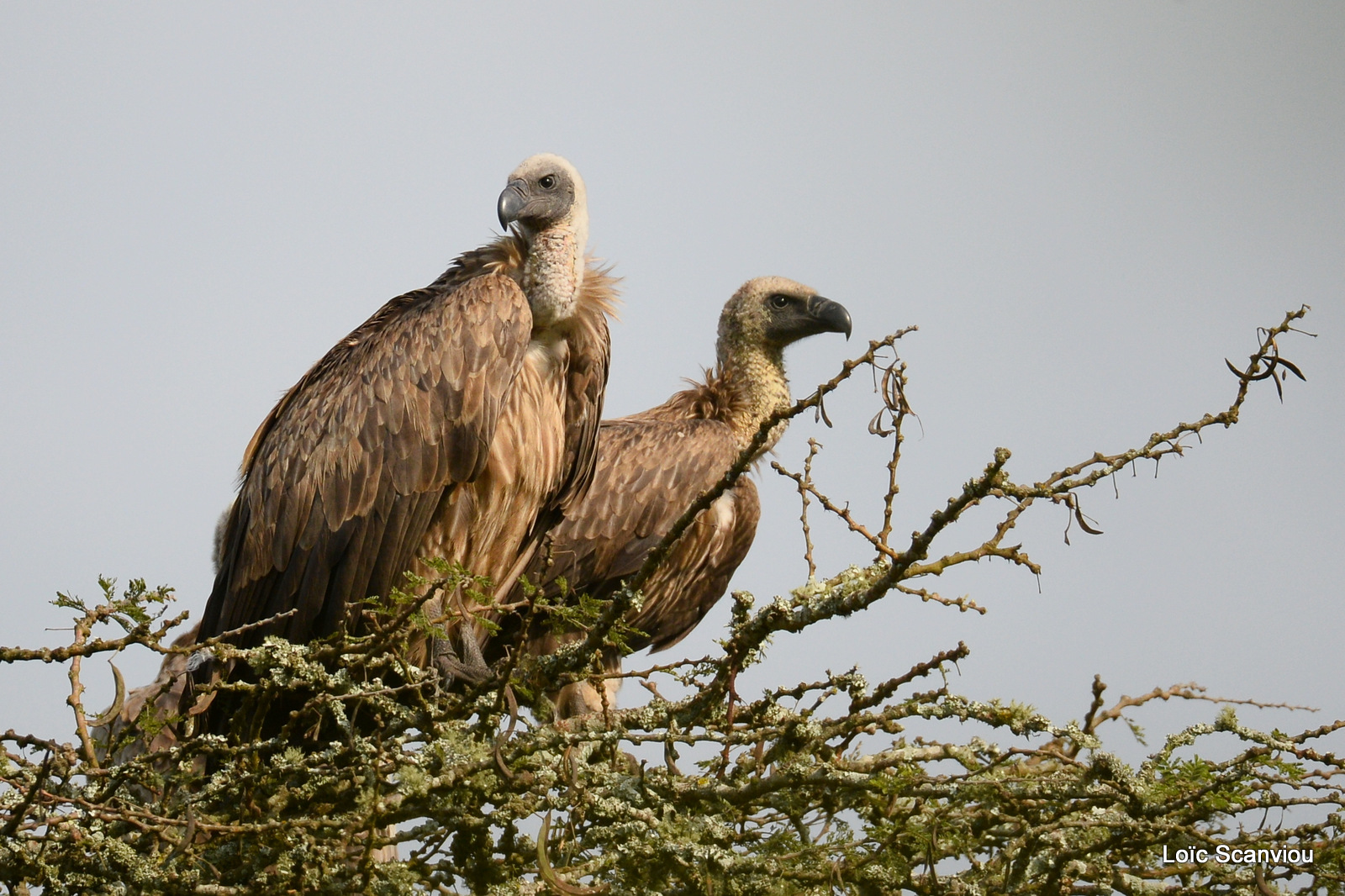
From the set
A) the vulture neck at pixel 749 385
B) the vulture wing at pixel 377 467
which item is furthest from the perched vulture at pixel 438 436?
the vulture neck at pixel 749 385

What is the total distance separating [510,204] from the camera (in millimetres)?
5359

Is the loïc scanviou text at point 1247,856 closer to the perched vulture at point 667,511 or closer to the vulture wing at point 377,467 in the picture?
the vulture wing at point 377,467

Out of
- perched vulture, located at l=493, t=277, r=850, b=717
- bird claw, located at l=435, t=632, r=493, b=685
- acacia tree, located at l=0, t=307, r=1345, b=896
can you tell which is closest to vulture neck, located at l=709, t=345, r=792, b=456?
perched vulture, located at l=493, t=277, r=850, b=717

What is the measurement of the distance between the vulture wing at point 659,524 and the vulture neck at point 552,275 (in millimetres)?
1333

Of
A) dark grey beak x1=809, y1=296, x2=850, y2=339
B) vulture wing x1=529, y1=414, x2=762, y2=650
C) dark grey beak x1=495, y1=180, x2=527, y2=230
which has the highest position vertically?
dark grey beak x1=809, y1=296, x2=850, y2=339

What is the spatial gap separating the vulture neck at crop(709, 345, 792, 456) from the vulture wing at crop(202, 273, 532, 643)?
2253mm

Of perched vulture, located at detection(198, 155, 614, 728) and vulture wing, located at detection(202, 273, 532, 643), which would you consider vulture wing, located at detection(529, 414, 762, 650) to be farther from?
vulture wing, located at detection(202, 273, 532, 643)

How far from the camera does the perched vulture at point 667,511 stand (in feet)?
20.6

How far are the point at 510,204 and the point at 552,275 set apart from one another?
41cm

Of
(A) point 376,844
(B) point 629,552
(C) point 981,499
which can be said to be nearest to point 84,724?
(A) point 376,844

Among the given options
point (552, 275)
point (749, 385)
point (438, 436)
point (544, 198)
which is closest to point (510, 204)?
point (544, 198)

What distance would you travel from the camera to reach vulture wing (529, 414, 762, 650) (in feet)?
20.6

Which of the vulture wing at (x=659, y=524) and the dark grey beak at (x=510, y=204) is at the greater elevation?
the dark grey beak at (x=510, y=204)

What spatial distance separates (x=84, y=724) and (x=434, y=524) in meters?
1.90
